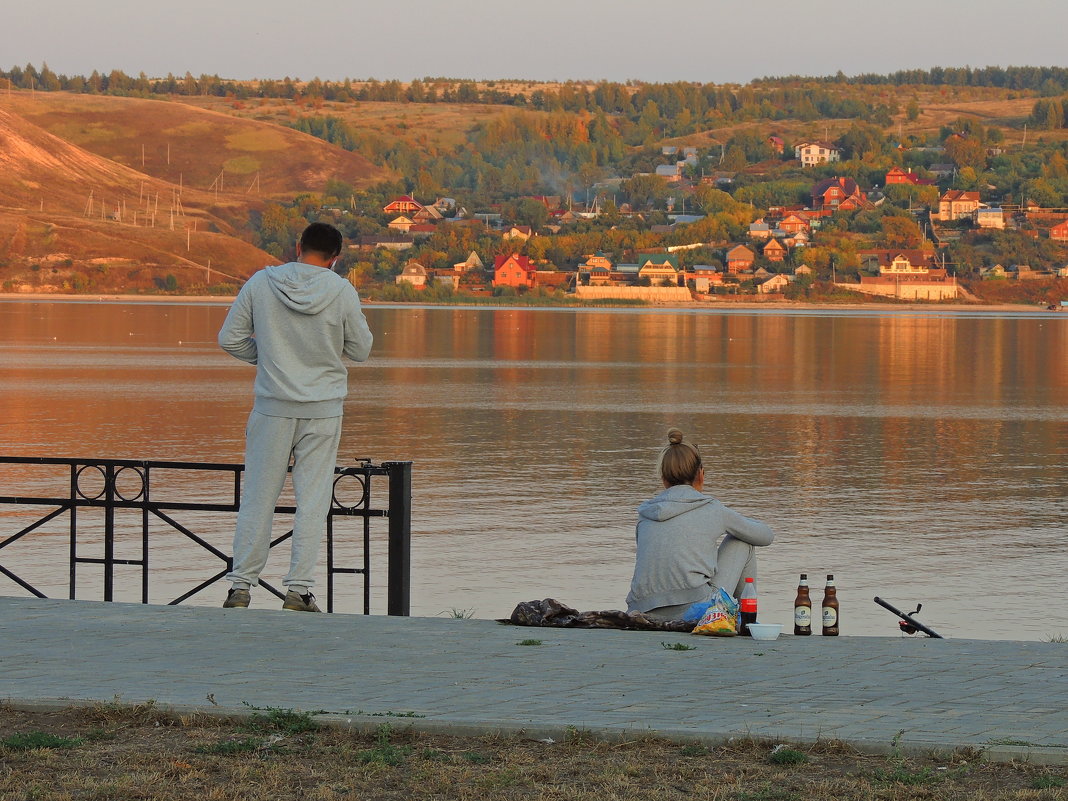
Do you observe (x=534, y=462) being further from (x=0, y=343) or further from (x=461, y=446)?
(x=0, y=343)

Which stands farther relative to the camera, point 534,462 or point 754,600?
point 534,462

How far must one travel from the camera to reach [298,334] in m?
8.76

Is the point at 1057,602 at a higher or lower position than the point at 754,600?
lower

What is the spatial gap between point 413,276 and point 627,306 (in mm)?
25192

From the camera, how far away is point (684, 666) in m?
6.97

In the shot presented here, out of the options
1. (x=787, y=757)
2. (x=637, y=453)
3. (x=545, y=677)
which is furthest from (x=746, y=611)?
(x=637, y=453)

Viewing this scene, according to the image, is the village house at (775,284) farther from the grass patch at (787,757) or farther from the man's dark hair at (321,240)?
the grass patch at (787,757)

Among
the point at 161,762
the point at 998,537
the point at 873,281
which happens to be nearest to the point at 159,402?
the point at 998,537

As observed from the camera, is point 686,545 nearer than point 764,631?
No

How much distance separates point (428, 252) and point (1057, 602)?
181342 millimetres

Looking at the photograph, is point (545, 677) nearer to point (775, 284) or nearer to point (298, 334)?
point (298, 334)

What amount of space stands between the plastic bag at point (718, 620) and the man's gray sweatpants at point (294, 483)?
7.18 feet

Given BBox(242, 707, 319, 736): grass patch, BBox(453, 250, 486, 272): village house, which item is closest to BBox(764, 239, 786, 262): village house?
BBox(453, 250, 486, 272): village house

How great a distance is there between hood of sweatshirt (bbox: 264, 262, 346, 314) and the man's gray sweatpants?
2.07 ft
